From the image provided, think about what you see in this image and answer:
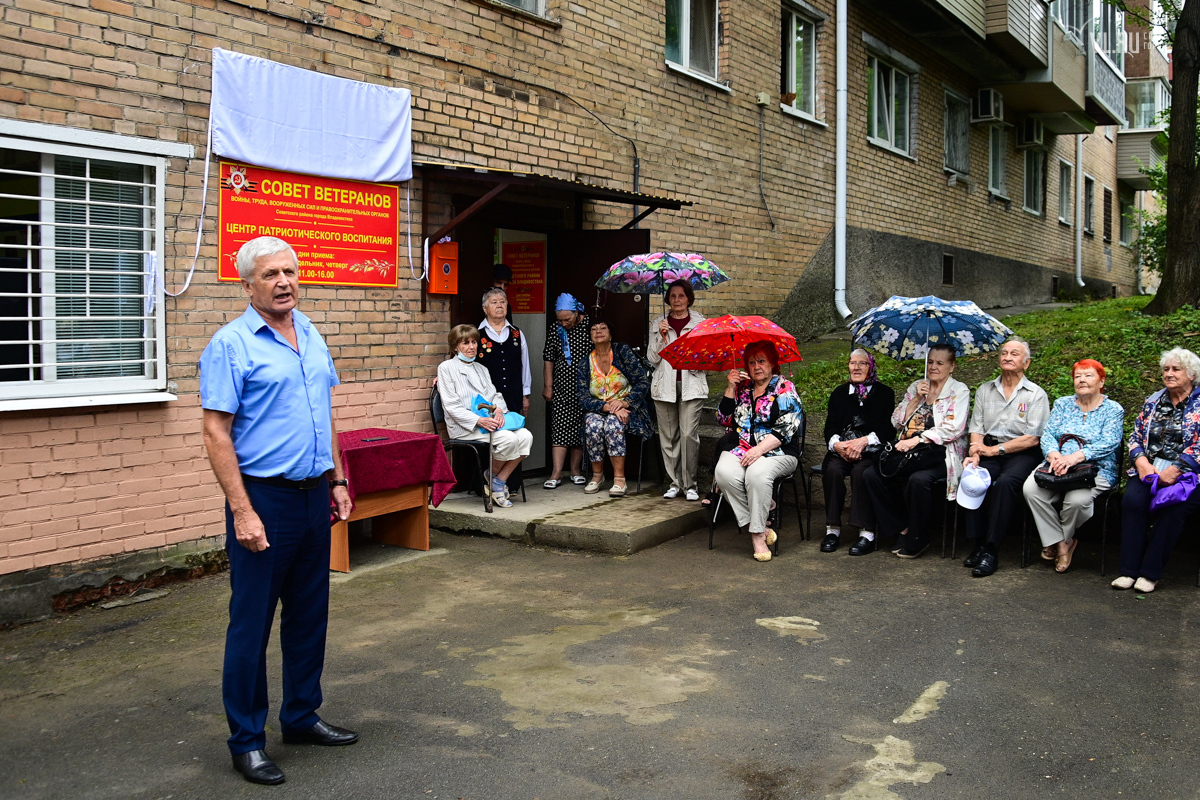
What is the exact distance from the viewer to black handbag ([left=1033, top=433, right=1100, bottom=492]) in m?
6.21

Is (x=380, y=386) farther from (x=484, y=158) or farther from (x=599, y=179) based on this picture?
(x=599, y=179)

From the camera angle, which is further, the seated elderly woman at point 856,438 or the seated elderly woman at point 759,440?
the seated elderly woman at point 856,438

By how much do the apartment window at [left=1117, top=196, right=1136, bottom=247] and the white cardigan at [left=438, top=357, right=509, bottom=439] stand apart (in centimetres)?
2636

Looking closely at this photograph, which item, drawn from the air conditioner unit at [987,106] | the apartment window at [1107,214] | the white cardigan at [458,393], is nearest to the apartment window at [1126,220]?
the apartment window at [1107,214]

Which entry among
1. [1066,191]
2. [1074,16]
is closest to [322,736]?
[1074,16]

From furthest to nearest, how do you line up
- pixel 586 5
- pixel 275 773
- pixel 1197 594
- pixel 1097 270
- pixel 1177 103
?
pixel 1097 270 < pixel 1177 103 < pixel 586 5 < pixel 1197 594 < pixel 275 773

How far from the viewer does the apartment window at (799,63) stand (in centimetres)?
Answer: 1292

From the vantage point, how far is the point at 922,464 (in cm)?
690

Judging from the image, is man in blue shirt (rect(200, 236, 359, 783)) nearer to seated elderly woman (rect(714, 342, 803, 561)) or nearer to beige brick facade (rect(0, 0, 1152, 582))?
beige brick facade (rect(0, 0, 1152, 582))

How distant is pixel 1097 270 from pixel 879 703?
79.8ft

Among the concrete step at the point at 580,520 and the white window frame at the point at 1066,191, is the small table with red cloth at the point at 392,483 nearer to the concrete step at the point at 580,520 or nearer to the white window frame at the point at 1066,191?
the concrete step at the point at 580,520

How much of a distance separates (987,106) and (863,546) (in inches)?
530

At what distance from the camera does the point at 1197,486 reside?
5852 mm

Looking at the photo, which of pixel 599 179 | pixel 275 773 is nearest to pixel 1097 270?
pixel 599 179
